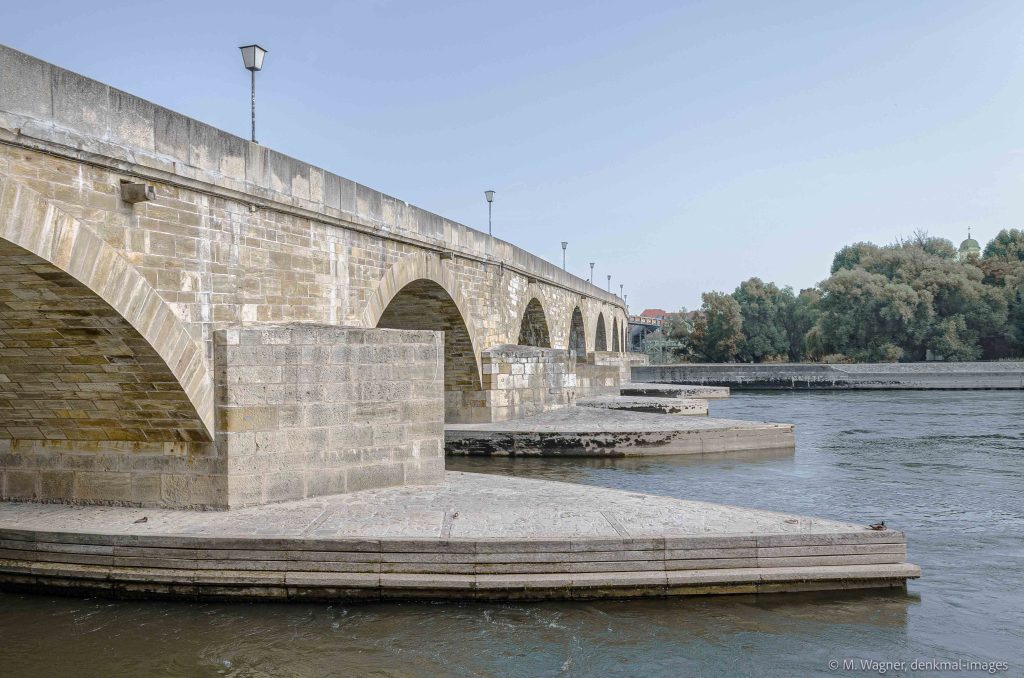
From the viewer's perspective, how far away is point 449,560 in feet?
21.1

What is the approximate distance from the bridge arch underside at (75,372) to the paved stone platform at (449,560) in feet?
4.20

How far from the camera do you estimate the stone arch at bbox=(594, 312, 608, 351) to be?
38.9 meters

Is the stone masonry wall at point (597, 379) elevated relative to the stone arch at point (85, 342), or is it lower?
lower

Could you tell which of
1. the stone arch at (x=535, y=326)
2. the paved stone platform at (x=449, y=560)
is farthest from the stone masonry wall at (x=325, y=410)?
the stone arch at (x=535, y=326)

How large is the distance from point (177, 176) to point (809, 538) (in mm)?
6593

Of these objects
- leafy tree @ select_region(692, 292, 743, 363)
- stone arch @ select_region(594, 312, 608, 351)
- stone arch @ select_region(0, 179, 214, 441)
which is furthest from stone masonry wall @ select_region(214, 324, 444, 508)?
leafy tree @ select_region(692, 292, 743, 363)

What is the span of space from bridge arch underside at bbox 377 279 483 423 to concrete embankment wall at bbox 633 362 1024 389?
25368mm

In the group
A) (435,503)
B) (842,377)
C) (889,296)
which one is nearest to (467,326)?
(435,503)

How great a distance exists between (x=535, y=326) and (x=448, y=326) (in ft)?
28.9

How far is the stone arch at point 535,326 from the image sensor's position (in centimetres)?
2364

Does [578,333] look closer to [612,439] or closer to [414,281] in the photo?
[612,439]

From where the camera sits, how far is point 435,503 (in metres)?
8.26

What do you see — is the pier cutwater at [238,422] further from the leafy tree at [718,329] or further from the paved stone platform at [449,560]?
the leafy tree at [718,329]

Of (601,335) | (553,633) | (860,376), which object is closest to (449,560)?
(553,633)
